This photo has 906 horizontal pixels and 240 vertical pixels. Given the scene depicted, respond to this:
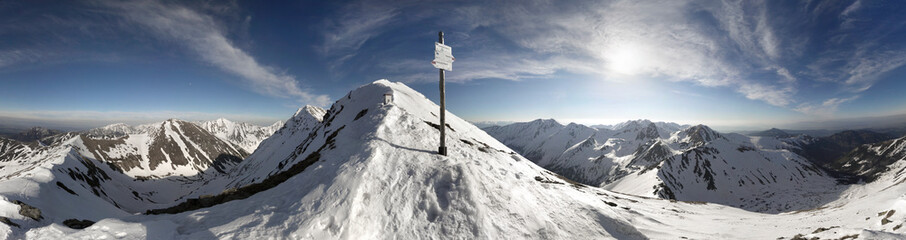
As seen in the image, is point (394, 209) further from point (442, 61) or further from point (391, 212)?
point (442, 61)

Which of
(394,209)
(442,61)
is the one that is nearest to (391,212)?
(394,209)

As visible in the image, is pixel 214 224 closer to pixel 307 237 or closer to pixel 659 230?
pixel 307 237

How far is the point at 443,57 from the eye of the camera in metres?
17.3

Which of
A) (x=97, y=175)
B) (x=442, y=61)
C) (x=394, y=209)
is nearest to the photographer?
(x=394, y=209)

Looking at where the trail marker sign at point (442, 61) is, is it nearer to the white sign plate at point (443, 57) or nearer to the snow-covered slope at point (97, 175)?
the white sign plate at point (443, 57)

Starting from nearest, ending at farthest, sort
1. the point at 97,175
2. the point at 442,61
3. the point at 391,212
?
the point at 391,212 → the point at 442,61 → the point at 97,175

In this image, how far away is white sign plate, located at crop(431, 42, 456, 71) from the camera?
17.0 m

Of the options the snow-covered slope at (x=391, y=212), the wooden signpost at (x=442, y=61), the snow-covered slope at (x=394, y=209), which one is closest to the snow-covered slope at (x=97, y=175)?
the snow-covered slope at (x=391, y=212)

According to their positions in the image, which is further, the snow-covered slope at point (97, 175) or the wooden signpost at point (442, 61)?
the snow-covered slope at point (97, 175)

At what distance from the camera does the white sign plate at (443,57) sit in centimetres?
1695

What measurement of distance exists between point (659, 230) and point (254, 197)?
68.4 ft

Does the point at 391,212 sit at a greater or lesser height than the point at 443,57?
lesser

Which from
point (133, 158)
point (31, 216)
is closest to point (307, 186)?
point (31, 216)

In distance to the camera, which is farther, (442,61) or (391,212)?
(442,61)
